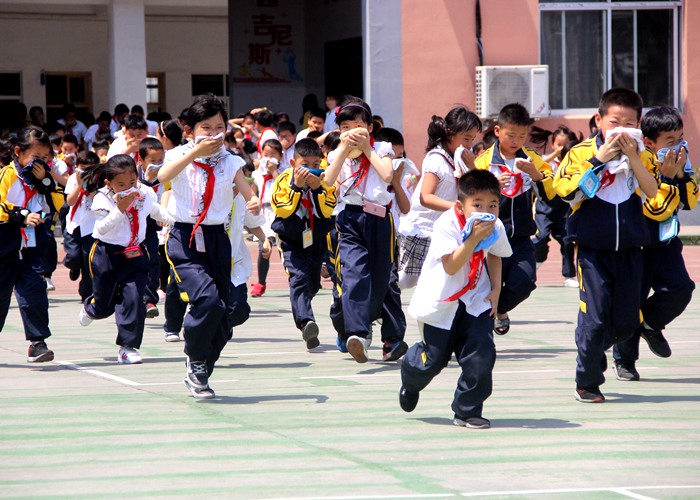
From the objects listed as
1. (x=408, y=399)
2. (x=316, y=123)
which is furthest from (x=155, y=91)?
(x=408, y=399)

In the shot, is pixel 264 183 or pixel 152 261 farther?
pixel 264 183

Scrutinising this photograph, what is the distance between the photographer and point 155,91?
31.0 m

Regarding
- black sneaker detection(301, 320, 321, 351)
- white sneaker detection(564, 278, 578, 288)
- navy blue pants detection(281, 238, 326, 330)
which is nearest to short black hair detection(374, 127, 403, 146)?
navy blue pants detection(281, 238, 326, 330)

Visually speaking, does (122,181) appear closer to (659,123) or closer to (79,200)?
(79,200)

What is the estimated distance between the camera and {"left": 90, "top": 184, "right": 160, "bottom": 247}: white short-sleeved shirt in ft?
31.6

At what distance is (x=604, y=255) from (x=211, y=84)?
24491mm

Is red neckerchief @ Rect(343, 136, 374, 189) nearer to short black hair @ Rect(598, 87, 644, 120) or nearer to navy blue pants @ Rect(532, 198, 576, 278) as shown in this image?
short black hair @ Rect(598, 87, 644, 120)

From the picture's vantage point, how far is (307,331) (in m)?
9.65

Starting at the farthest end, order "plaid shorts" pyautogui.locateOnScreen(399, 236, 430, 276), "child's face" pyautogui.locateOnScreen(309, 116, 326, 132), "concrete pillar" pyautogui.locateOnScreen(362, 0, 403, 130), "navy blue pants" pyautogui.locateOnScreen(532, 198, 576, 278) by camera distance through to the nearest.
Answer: "concrete pillar" pyautogui.locateOnScreen(362, 0, 403, 130)
"child's face" pyautogui.locateOnScreen(309, 116, 326, 132)
"navy blue pants" pyautogui.locateOnScreen(532, 198, 576, 278)
"plaid shorts" pyautogui.locateOnScreen(399, 236, 430, 276)

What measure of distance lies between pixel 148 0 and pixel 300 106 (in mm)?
4663

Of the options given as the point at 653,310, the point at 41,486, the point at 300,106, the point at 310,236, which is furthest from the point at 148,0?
the point at 41,486

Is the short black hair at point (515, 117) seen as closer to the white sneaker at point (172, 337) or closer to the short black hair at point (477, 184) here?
the short black hair at point (477, 184)

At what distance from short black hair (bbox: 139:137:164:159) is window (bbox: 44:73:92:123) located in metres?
18.7

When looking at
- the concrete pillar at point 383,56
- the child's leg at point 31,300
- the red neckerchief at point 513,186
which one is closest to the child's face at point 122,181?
the child's leg at point 31,300
